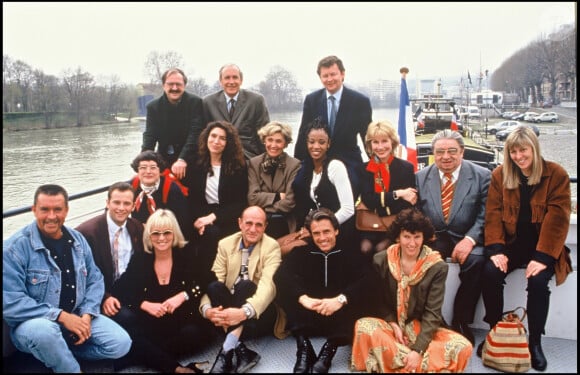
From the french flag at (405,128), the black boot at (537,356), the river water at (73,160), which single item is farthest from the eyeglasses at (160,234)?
the river water at (73,160)

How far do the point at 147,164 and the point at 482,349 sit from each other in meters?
2.05

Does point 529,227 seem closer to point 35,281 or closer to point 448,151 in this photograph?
point 448,151

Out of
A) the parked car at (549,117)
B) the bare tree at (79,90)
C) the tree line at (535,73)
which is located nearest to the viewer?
the bare tree at (79,90)

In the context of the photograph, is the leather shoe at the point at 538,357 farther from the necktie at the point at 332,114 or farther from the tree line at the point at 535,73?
the tree line at the point at 535,73

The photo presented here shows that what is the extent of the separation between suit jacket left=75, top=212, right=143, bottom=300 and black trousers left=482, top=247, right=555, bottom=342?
70.7 inches

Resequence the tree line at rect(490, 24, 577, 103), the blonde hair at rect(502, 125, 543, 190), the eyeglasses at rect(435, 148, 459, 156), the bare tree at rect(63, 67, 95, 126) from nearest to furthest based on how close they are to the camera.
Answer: the blonde hair at rect(502, 125, 543, 190) < the eyeglasses at rect(435, 148, 459, 156) < the bare tree at rect(63, 67, 95, 126) < the tree line at rect(490, 24, 577, 103)

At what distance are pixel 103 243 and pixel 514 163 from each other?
2.19 metres

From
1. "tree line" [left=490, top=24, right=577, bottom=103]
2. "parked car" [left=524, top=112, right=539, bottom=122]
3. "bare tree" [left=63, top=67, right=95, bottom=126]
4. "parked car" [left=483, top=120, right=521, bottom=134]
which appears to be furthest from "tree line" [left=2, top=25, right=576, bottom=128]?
"parked car" [left=524, top=112, right=539, bottom=122]

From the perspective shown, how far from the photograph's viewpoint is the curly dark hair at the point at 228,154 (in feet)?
9.73

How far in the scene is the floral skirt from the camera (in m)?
2.21

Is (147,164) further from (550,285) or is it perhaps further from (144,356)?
(550,285)

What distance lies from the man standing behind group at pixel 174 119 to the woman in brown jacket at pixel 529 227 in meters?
1.92

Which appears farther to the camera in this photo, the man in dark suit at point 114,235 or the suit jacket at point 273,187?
the suit jacket at point 273,187

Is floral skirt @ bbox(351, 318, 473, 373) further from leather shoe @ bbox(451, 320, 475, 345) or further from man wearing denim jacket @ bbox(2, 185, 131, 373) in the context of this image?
man wearing denim jacket @ bbox(2, 185, 131, 373)
